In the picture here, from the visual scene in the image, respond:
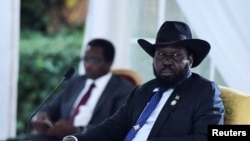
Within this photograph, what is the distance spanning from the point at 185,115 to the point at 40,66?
3435 mm

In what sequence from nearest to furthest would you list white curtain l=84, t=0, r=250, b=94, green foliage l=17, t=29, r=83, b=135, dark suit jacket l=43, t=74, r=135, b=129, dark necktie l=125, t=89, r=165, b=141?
dark necktie l=125, t=89, r=165, b=141
white curtain l=84, t=0, r=250, b=94
dark suit jacket l=43, t=74, r=135, b=129
green foliage l=17, t=29, r=83, b=135

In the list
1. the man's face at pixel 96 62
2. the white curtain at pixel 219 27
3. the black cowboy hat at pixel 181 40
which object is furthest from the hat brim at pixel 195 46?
the man's face at pixel 96 62

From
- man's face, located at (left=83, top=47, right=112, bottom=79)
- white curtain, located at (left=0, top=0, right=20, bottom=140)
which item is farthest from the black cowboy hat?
white curtain, located at (left=0, top=0, right=20, bottom=140)

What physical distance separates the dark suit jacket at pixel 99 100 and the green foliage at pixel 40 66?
186 cm

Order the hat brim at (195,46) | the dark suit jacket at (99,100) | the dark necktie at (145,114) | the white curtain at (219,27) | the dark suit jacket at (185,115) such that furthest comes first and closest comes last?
the dark suit jacket at (99,100), the white curtain at (219,27), the dark necktie at (145,114), the hat brim at (195,46), the dark suit jacket at (185,115)

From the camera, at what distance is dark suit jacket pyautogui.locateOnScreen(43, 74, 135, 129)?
364 cm

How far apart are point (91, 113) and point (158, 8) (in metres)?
0.83

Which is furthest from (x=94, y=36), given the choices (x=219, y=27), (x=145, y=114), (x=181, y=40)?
(x=181, y=40)

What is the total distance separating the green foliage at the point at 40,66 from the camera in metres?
5.89

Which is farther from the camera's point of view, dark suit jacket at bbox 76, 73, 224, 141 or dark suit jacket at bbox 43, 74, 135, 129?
dark suit jacket at bbox 43, 74, 135, 129

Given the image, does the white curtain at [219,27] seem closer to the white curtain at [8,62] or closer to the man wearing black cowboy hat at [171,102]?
the man wearing black cowboy hat at [171,102]

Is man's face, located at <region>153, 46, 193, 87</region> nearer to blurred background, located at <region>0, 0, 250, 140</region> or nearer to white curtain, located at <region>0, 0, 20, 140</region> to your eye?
blurred background, located at <region>0, 0, 250, 140</region>

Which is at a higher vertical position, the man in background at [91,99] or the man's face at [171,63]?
the man's face at [171,63]

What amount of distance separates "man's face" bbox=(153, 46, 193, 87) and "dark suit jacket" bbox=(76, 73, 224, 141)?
0.16 feet
